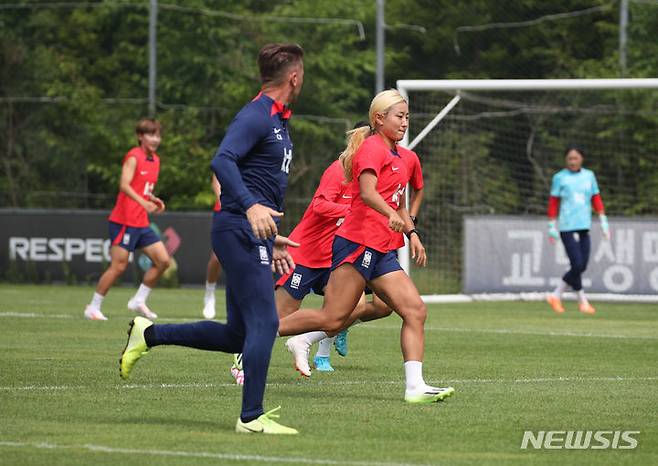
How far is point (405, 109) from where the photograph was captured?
10.4m

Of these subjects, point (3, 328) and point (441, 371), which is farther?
point (3, 328)

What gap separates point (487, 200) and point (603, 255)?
358cm

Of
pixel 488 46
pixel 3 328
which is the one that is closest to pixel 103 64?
pixel 488 46

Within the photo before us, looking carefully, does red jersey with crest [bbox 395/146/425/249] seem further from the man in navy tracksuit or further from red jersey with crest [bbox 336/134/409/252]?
the man in navy tracksuit

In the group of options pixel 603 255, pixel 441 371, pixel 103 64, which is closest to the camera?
pixel 441 371

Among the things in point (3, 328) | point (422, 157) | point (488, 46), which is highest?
point (488, 46)

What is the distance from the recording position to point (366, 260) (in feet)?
33.5

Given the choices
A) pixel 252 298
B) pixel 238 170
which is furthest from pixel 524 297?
pixel 238 170

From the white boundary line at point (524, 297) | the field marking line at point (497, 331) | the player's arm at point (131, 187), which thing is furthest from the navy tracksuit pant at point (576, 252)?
the player's arm at point (131, 187)

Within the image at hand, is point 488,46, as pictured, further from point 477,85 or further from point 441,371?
point 441,371

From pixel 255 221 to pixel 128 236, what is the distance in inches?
412

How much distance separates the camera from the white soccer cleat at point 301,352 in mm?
11344

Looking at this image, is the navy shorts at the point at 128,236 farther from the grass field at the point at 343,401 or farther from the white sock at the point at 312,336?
the white sock at the point at 312,336

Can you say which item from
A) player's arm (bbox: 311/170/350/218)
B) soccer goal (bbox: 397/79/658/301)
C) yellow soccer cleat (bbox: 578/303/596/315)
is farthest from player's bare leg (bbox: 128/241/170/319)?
yellow soccer cleat (bbox: 578/303/596/315)
